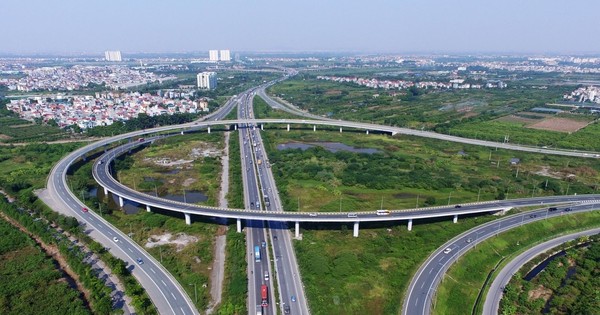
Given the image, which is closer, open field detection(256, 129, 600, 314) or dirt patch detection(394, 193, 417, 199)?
open field detection(256, 129, 600, 314)

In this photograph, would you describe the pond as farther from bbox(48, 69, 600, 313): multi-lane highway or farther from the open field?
bbox(48, 69, 600, 313): multi-lane highway

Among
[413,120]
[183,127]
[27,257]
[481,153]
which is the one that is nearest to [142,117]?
[183,127]

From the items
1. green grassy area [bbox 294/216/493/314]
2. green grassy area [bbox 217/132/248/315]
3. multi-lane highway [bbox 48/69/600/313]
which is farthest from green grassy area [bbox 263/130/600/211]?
green grassy area [bbox 217/132/248/315]

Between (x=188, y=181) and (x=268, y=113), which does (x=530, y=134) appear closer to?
(x=268, y=113)

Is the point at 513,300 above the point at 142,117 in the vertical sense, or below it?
below

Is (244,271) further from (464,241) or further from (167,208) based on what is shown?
(464,241)

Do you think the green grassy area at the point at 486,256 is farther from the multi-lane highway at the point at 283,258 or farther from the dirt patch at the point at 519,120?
the dirt patch at the point at 519,120

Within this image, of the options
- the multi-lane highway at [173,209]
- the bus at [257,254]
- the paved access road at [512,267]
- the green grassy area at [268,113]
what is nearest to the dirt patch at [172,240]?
the multi-lane highway at [173,209]
